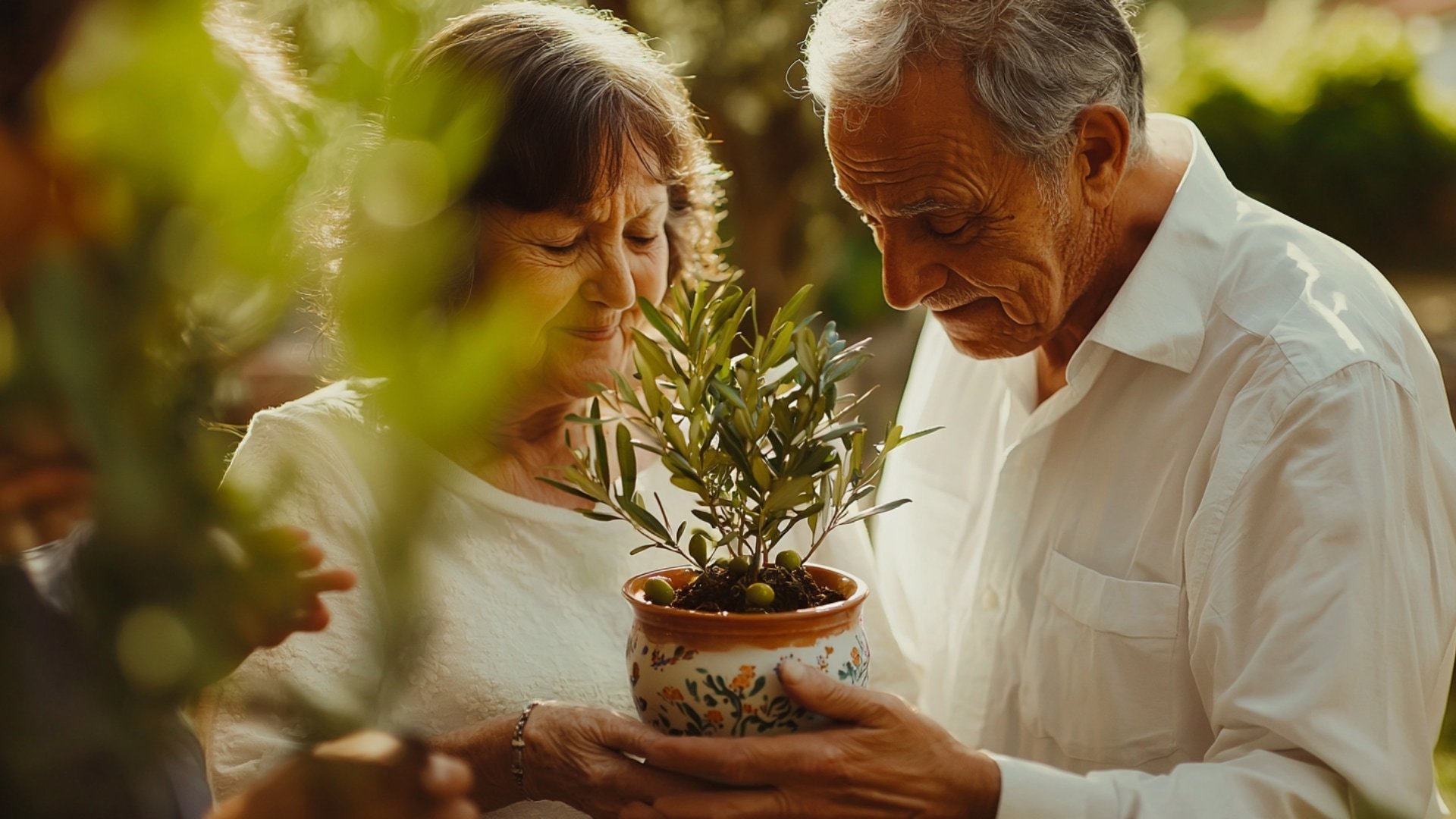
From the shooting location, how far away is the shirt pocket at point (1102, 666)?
6.77 feet

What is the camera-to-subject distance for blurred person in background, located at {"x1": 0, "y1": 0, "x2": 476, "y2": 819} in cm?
51

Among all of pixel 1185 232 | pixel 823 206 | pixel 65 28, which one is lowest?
pixel 823 206

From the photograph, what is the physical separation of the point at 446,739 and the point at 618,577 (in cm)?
49

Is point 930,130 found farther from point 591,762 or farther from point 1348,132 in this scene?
point 1348,132

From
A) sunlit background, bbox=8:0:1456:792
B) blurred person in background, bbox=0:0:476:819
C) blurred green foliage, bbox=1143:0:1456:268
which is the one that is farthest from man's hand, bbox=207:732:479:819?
blurred green foliage, bbox=1143:0:1456:268

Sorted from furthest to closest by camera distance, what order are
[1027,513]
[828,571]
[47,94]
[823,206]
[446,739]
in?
1. [823,206]
2. [1027,513]
3. [446,739]
4. [828,571]
5. [47,94]

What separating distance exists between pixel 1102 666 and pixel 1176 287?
28.1 inches

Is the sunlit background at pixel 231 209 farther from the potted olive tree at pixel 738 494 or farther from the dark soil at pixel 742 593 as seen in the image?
the dark soil at pixel 742 593

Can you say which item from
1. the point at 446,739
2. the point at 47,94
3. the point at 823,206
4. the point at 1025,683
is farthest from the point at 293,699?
the point at 823,206

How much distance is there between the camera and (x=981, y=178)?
83.6 inches

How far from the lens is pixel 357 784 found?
1.99 feet

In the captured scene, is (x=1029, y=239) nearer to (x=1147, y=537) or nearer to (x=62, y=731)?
(x=1147, y=537)

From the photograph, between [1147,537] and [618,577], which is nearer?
[1147,537]

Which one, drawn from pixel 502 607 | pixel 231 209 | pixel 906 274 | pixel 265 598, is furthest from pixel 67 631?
pixel 906 274
